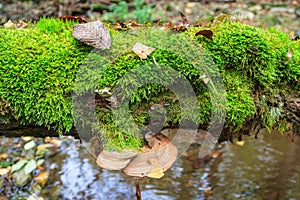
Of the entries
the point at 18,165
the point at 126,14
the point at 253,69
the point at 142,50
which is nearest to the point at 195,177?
the point at 18,165

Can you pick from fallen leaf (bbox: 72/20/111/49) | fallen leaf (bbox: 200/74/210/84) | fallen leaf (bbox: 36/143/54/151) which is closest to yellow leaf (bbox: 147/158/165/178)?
fallen leaf (bbox: 200/74/210/84)

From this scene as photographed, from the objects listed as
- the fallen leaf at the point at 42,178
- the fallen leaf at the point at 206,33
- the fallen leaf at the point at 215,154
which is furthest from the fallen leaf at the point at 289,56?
the fallen leaf at the point at 42,178

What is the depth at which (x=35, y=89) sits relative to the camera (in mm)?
1720

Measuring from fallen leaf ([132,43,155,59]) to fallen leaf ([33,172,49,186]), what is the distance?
8.30 ft

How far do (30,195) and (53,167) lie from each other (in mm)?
556

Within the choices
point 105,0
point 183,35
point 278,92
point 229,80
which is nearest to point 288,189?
point 278,92

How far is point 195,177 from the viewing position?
12.8ft

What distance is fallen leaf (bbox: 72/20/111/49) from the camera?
5.66 ft

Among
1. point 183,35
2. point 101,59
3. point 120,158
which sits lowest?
point 120,158

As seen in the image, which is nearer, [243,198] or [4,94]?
[4,94]

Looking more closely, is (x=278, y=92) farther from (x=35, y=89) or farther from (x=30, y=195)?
(x=30, y=195)

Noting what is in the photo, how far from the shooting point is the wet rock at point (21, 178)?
3.61 metres

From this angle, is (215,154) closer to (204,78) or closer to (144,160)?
(204,78)

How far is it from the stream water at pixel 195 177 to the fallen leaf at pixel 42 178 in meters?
0.04
